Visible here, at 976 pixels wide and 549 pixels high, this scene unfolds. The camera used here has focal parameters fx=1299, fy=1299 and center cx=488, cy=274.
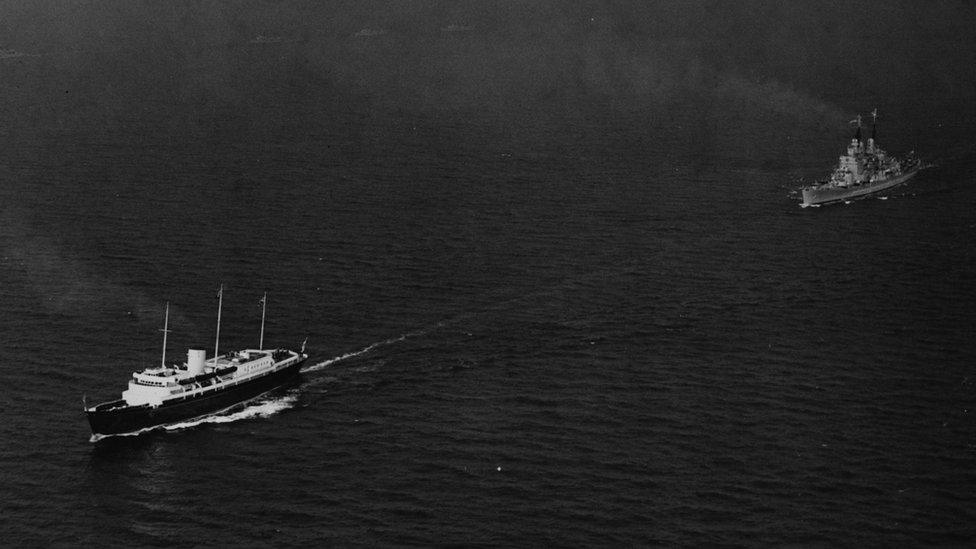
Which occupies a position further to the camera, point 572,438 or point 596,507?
point 572,438

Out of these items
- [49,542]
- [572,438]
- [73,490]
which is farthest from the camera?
[572,438]

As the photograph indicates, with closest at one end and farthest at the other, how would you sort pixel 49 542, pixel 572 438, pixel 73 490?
pixel 49 542 < pixel 73 490 < pixel 572 438

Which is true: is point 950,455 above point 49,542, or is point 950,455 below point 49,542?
above

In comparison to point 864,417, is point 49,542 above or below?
below

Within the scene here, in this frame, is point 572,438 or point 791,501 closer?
point 791,501

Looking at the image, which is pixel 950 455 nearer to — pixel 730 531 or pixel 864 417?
pixel 864 417

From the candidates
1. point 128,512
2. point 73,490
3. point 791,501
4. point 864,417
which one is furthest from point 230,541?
point 864,417

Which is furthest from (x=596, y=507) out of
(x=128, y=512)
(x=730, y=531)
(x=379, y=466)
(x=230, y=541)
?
(x=128, y=512)

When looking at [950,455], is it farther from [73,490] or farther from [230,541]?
[73,490]
